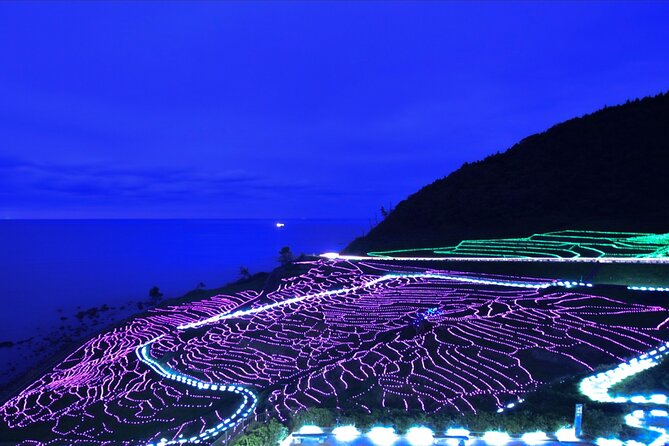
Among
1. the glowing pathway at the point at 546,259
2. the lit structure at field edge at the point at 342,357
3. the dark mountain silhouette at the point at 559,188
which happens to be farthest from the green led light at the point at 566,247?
the lit structure at field edge at the point at 342,357

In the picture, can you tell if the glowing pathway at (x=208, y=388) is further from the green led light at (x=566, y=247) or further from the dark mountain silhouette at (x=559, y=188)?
the dark mountain silhouette at (x=559, y=188)

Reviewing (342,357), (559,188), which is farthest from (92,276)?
(342,357)

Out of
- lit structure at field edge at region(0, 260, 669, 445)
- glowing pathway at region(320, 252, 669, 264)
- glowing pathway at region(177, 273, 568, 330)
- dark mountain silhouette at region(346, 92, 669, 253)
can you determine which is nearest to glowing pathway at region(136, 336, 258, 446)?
lit structure at field edge at region(0, 260, 669, 445)

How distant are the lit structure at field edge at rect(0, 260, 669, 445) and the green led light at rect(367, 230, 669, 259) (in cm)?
365

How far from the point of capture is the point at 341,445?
6645mm

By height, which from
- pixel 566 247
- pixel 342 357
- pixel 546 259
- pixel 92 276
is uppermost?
pixel 92 276

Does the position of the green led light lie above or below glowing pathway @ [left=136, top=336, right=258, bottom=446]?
above

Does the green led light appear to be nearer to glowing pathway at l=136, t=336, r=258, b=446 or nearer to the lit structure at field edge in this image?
the lit structure at field edge

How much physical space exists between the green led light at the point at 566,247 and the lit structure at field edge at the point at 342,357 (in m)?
3.65

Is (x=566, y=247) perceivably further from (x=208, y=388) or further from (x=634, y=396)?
(x=208, y=388)

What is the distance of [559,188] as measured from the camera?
29297mm

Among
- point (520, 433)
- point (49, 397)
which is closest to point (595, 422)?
point (520, 433)

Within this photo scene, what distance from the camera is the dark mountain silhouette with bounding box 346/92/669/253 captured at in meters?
24.4

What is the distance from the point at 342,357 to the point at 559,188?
78.3 feet
